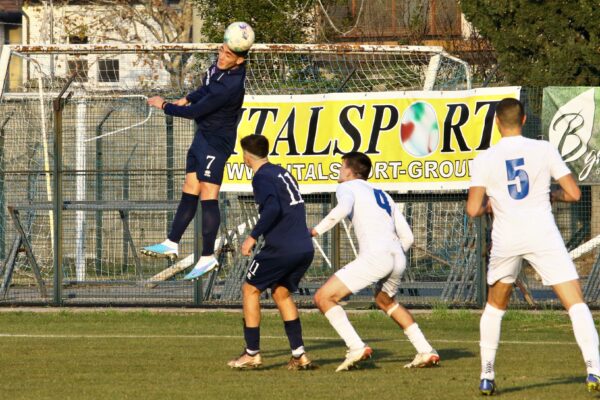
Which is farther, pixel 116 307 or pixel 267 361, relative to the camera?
pixel 116 307

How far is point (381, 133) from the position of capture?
58.9ft

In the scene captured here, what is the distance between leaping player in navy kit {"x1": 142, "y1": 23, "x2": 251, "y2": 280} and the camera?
11.8 meters

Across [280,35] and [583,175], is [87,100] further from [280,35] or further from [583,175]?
[280,35]

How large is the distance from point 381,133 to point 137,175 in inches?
150

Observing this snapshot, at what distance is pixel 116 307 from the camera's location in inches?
717

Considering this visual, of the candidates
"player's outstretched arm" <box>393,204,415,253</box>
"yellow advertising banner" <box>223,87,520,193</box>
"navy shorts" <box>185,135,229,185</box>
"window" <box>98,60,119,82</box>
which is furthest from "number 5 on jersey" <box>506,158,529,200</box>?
"window" <box>98,60,119,82</box>

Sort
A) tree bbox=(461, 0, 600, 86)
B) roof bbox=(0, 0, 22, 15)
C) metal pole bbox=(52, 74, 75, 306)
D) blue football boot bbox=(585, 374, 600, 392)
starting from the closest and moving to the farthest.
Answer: blue football boot bbox=(585, 374, 600, 392)
metal pole bbox=(52, 74, 75, 306)
tree bbox=(461, 0, 600, 86)
roof bbox=(0, 0, 22, 15)

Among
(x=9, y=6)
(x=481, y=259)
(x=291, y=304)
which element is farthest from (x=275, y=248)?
(x=9, y=6)

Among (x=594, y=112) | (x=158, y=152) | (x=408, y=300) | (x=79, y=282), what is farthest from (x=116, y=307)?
(x=594, y=112)

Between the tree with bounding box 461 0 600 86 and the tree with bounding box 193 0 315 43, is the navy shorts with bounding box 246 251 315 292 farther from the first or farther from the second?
the tree with bounding box 193 0 315 43

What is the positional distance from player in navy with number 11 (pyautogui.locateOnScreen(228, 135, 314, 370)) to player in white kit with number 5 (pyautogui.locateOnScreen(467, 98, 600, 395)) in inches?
85.9

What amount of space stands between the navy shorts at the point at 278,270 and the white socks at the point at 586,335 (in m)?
2.72

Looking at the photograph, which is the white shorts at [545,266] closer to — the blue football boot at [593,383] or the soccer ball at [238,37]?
the blue football boot at [593,383]

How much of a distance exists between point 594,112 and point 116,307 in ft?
22.3
